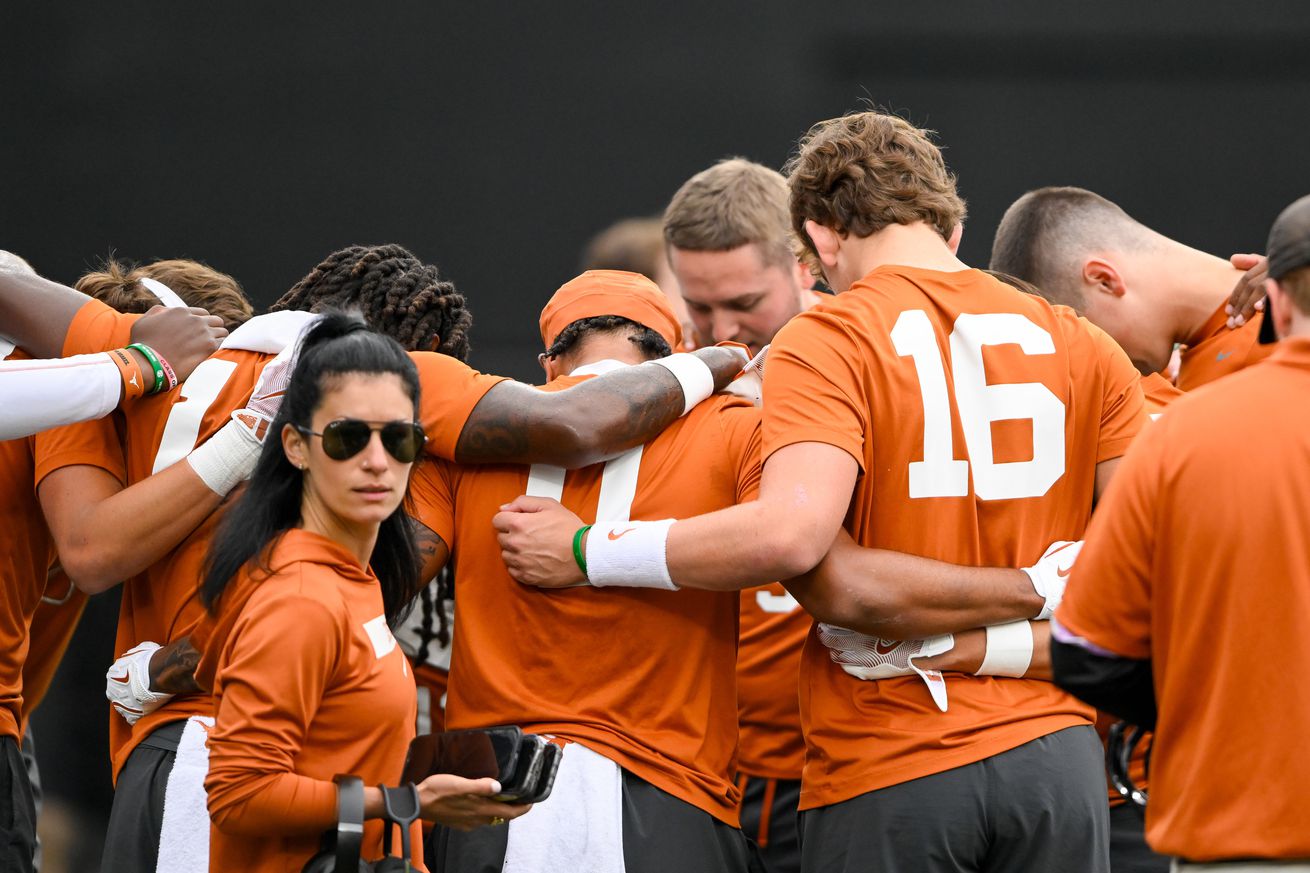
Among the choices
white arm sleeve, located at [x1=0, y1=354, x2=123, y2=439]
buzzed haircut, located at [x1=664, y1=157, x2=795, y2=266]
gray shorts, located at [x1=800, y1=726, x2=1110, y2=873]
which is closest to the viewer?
gray shorts, located at [x1=800, y1=726, x2=1110, y2=873]

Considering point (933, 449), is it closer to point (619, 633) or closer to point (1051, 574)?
point (1051, 574)

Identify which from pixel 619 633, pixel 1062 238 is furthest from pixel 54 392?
pixel 1062 238

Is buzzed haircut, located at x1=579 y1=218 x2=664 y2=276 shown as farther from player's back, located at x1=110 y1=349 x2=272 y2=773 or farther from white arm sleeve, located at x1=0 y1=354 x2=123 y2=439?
white arm sleeve, located at x1=0 y1=354 x2=123 y2=439

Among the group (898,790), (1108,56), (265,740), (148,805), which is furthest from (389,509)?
(1108,56)

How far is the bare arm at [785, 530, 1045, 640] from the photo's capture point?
2486 mm

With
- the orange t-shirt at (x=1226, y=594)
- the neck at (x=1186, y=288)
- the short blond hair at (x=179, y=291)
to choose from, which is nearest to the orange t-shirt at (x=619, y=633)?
the short blond hair at (x=179, y=291)

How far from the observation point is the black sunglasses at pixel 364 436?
7.38ft

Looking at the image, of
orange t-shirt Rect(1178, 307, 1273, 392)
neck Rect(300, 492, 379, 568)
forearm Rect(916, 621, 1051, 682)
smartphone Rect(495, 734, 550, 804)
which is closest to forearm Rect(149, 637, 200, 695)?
neck Rect(300, 492, 379, 568)

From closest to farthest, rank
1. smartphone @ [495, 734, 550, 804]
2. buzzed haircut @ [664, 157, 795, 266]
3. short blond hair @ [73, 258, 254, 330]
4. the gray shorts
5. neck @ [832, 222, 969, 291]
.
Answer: smartphone @ [495, 734, 550, 804], the gray shorts, neck @ [832, 222, 969, 291], short blond hair @ [73, 258, 254, 330], buzzed haircut @ [664, 157, 795, 266]

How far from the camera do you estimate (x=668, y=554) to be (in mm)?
2531

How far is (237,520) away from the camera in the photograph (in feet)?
7.54

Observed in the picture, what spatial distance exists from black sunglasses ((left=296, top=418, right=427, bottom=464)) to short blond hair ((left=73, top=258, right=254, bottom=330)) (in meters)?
1.02

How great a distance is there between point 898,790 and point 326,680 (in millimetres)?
950

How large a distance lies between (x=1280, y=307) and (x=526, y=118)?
13.7ft
